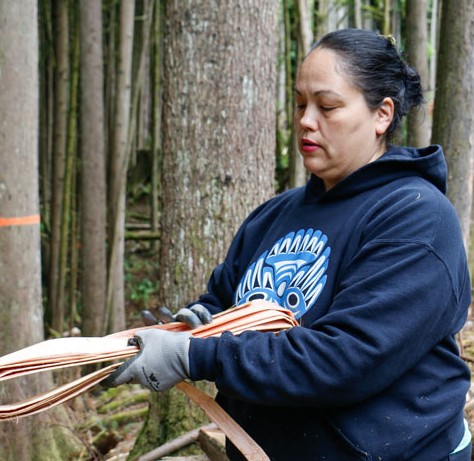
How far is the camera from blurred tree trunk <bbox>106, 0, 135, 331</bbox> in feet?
21.8

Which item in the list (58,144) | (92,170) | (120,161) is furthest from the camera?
(120,161)

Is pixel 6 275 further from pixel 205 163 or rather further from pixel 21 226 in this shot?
pixel 205 163

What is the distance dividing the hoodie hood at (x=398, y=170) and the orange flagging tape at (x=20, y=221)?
2.38 m

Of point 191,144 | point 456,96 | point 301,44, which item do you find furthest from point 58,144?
point 456,96

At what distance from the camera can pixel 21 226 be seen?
3.67 metres

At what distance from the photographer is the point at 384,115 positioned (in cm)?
172

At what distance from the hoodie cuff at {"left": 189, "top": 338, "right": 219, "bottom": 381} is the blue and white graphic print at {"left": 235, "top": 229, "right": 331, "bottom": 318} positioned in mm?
266

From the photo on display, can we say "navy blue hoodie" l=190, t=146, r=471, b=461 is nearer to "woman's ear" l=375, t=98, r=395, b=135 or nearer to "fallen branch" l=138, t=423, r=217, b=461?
"woman's ear" l=375, t=98, r=395, b=135

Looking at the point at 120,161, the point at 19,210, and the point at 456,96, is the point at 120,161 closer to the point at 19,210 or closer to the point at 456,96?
the point at 19,210

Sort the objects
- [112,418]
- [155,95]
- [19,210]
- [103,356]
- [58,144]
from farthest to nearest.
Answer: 1. [155,95]
2. [58,144]
3. [112,418]
4. [19,210]
5. [103,356]

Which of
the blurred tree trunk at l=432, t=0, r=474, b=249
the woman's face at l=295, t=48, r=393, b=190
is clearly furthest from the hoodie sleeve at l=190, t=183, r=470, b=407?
the blurred tree trunk at l=432, t=0, r=474, b=249

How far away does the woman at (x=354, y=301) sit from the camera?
1.45 metres

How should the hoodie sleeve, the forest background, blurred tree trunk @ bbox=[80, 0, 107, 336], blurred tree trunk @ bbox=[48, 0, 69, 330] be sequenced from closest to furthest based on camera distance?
the hoodie sleeve, the forest background, blurred tree trunk @ bbox=[80, 0, 107, 336], blurred tree trunk @ bbox=[48, 0, 69, 330]

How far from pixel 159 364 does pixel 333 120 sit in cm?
70
